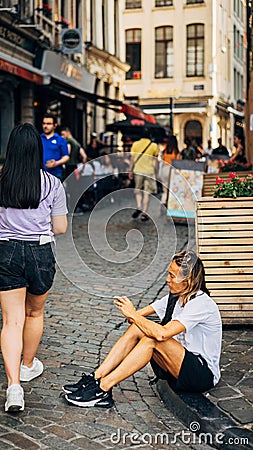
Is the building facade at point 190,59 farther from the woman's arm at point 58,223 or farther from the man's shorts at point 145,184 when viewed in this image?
the woman's arm at point 58,223

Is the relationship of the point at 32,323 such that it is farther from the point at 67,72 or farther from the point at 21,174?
the point at 67,72

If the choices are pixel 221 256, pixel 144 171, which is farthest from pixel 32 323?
pixel 144 171

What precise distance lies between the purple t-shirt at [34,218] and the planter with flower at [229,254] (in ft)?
5.91

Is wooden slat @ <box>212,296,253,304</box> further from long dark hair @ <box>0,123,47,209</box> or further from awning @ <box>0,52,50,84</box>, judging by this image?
awning @ <box>0,52,50,84</box>

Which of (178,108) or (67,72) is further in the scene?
(67,72)

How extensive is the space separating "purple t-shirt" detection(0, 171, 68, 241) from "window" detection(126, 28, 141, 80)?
9342 millimetres

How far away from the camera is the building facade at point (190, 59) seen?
11711mm

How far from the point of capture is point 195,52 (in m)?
13.9

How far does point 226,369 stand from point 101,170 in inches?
477

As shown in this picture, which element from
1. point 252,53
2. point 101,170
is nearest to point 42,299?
point 252,53

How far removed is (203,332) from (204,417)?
553 millimetres

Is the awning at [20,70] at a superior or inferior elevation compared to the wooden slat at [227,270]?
superior

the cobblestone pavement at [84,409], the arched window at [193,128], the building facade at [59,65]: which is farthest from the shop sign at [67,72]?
the cobblestone pavement at [84,409]

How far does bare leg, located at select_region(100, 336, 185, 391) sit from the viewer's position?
4.41m
